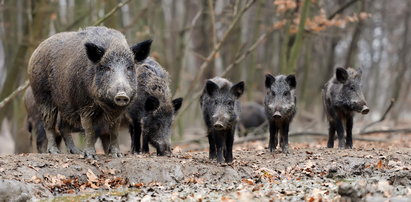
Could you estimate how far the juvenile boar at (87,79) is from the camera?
33.2 ft

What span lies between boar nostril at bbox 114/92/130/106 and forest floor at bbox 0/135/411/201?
118 centimetres

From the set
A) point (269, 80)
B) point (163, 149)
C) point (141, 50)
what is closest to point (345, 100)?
point (269, 80)

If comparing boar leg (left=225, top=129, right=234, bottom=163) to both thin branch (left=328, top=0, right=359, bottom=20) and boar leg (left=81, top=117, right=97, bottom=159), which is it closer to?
boar leg (left=81, top=117, right=97, bottom=159)

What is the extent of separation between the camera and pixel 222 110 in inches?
429

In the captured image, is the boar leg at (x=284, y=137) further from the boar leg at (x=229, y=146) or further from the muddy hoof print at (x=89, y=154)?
the muddy hoof print at (x=89, y=154)

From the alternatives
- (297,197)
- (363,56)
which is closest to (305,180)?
(297,197)

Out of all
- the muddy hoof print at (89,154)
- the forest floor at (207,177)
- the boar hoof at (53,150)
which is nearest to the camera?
the forest floor at (207,177)

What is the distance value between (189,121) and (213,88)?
107 ft

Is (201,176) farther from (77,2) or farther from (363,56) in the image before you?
(363,56)

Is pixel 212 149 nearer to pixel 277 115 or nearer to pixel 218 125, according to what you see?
pixel 218 125

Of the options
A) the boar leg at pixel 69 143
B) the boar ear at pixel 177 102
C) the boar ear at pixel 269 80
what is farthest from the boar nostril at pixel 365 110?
the boar leg at pixel 69 143

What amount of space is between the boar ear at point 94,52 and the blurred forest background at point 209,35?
12.7 feet

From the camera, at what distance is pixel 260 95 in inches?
1250

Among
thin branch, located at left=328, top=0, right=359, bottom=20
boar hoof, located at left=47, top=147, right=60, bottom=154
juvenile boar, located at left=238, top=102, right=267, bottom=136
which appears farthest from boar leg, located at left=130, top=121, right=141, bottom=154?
juvenile boar, located at left=238, top=102, right=267, bottom=136
